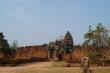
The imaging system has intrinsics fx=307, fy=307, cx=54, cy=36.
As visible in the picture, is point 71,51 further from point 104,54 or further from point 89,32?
point 89,32

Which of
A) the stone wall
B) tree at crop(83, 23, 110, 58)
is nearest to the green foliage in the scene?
tree at crop(83, 23, 110, 58)

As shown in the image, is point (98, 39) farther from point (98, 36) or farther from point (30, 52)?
point (30, 52)

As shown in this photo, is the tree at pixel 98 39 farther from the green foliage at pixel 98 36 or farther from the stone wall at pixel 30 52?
the stone wall at pixel 30 52

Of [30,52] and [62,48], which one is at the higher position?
[62,48]

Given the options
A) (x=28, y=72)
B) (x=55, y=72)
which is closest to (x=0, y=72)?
(x=28, y=72)

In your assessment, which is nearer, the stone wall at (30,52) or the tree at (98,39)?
the tree at (98,39)

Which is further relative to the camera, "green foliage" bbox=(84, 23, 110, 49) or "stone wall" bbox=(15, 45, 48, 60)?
"stone wall" bbox=(15, 45, 48, 60)

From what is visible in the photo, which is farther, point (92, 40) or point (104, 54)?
point (104, 54)

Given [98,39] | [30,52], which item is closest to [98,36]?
[98,39]

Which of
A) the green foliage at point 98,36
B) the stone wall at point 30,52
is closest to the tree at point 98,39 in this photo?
the green foliage at point 98,36

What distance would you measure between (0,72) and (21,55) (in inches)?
1042

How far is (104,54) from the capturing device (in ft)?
146

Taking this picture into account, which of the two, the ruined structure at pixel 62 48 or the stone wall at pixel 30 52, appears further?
the stone wall at pixel 30 52

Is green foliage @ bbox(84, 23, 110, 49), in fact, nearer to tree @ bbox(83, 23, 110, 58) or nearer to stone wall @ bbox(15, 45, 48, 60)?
tree @ bbox(83, 23, 110, 58)
